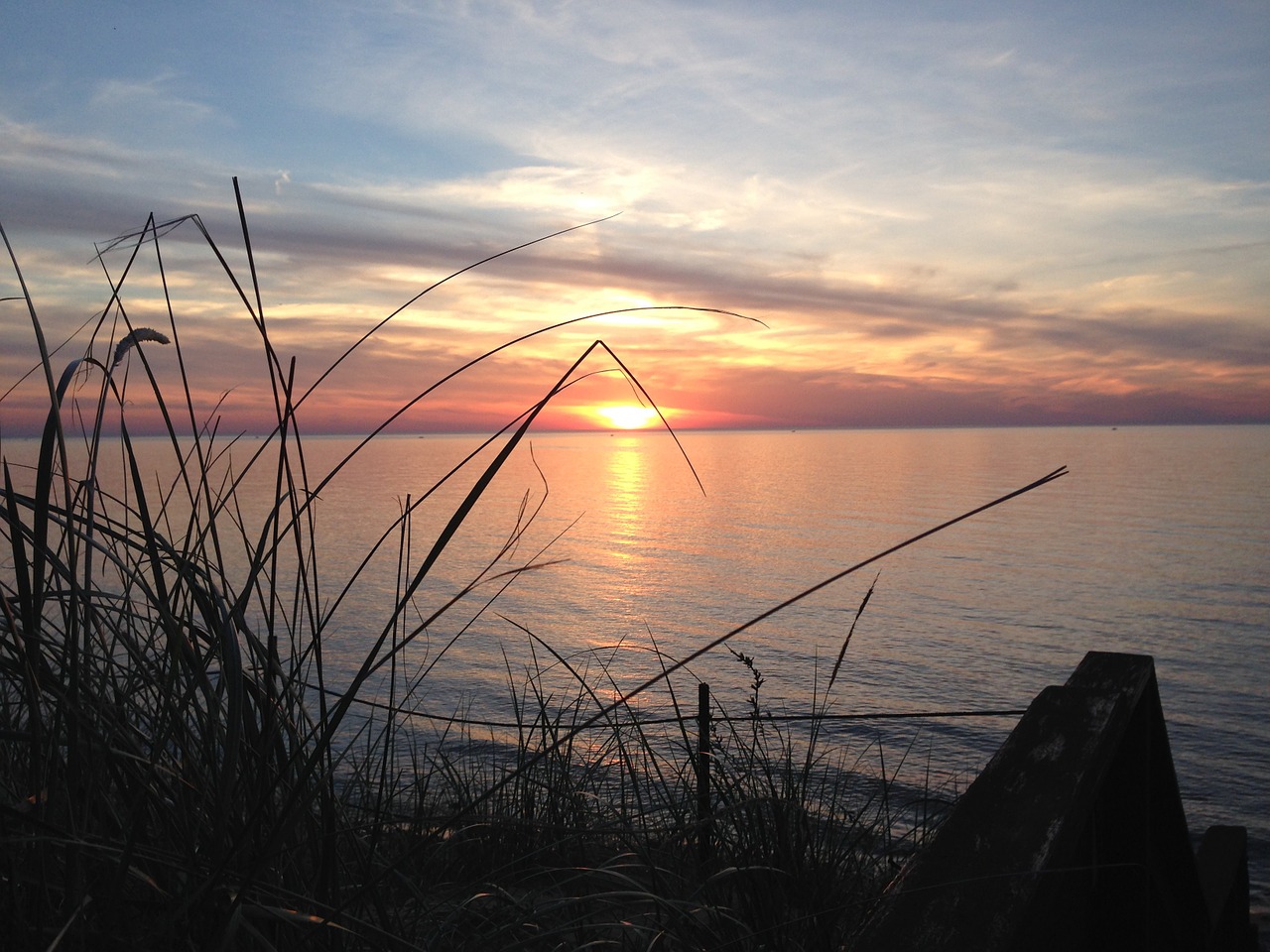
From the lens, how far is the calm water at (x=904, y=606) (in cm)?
1558

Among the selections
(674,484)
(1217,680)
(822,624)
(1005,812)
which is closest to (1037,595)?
(822,624)

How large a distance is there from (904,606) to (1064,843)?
27.6m

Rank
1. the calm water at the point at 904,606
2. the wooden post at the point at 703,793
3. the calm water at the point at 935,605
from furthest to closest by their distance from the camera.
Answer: the calm water at the point at 935,605 → the calm water at the point at 904,606 → the wooden post at the point at 703,793

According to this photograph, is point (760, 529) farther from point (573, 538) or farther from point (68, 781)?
point (68, 781)

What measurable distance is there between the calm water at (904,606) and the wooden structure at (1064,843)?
646 mm

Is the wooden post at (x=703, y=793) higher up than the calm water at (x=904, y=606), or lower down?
higher up

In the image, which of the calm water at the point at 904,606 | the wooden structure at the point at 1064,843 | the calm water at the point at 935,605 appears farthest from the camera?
the calm water at the point at 935,605

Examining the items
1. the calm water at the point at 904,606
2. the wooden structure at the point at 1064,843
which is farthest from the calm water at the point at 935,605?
the wooden structure at the point at 1064,843

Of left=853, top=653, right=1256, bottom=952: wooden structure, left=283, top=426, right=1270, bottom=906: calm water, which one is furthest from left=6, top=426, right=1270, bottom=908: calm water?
left=853, top=653, right=1256, bottom=952: wooden structure

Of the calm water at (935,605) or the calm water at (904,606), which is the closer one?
the calm water at (904,606)

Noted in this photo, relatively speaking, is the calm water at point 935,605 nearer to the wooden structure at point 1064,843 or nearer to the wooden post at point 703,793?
the wooden post at point 703,793

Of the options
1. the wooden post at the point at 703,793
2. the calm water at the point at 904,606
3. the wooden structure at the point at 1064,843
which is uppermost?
the wooden structure at the point at 1064,843

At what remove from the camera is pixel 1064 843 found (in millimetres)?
1009

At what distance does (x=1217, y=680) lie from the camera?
1867 cm
